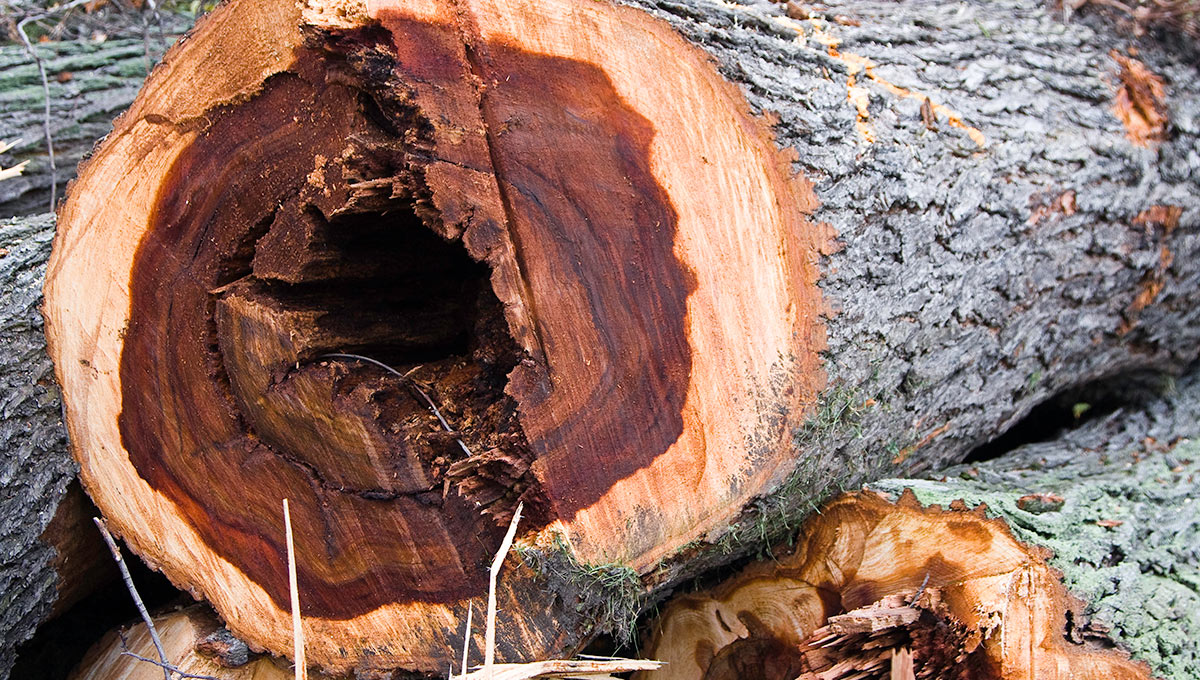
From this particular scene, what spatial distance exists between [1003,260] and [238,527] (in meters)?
1.74

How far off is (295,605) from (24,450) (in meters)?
0.67

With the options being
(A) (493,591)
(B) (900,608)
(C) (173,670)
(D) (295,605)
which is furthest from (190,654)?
(B) (900,608)

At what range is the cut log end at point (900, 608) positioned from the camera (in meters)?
1.42

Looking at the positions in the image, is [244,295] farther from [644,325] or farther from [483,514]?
[644,325]

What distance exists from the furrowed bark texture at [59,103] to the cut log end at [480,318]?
4.17ft

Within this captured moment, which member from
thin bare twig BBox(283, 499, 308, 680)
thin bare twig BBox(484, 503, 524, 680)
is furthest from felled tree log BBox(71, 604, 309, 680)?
thin bare twig BBox(484, 503, 524, 680)

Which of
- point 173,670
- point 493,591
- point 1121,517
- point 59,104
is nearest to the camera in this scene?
point 493,591

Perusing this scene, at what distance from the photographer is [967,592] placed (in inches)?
57.7

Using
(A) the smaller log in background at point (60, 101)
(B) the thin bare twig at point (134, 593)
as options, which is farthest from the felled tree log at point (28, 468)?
(A) the smaller log in background at point (60, 101)

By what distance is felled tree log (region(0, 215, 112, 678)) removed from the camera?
166 centimetres

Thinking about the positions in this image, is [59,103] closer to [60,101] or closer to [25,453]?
[60,101]

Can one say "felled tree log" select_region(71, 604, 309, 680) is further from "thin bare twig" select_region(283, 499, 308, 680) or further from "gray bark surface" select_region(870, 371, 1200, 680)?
"gray bark surface" select_region(870, 371, 1200, 680)

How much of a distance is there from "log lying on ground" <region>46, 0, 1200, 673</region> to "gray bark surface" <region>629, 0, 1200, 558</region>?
0.05ft

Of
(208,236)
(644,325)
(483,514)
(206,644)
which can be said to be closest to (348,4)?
(208,236)
